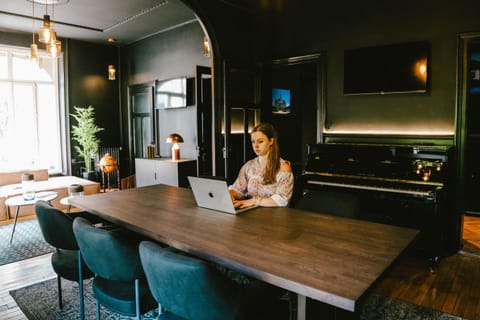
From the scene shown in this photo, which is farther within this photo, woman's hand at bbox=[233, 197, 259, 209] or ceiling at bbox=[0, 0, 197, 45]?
ceiling at bbox=[0, 0, 197, 45]

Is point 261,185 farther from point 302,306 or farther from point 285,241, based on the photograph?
point 302,306

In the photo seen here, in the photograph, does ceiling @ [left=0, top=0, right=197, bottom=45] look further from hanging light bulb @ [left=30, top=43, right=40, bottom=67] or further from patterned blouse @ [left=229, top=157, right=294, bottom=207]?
patterned blouse @ [left=229, top=157, right=294, bottom=207]

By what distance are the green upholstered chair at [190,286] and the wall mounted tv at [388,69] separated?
3593 mm

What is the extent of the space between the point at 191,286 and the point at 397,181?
305 cm

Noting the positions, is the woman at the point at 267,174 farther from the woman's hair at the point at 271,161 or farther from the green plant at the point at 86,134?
the green plant at the point at 86,134

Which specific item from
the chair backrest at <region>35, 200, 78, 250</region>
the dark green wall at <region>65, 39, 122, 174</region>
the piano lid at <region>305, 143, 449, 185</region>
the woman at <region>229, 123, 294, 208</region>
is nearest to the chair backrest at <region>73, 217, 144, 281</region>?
the chair backrest at <region>35, 200, 78, 250</region>

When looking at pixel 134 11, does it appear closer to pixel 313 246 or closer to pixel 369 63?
pixel 369 63

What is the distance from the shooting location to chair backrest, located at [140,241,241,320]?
1.46 metres

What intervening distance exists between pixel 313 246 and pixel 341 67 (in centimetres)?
355

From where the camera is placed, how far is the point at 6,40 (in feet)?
24.9

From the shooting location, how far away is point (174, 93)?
7.24 m

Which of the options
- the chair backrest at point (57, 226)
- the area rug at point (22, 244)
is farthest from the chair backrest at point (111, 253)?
the area rug at point (22, 244)

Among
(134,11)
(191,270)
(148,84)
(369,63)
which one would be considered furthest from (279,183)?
(148,84)

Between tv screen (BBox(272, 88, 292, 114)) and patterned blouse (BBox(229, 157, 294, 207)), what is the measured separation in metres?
3.83
